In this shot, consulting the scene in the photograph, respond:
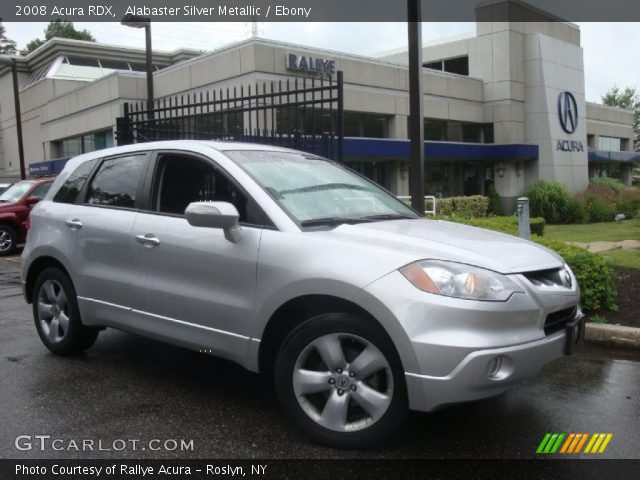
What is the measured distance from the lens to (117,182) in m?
4.86

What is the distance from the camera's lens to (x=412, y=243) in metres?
3.42

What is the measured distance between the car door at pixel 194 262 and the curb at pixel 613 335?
3.56m

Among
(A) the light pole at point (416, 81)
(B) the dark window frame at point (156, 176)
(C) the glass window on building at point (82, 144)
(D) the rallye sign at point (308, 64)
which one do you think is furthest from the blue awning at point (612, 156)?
(B) the dark window frame at point (156, 176)

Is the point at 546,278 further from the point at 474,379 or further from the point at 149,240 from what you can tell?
the point at 149,240

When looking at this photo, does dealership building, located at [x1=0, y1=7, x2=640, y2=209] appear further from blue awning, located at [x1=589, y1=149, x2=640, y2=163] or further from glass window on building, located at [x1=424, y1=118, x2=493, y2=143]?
blue awning, located at [x1=589, y1=149, x2=640, y2=163]

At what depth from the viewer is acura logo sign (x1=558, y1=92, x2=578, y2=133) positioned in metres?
30.0

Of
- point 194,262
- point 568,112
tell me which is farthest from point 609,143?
point 194,262

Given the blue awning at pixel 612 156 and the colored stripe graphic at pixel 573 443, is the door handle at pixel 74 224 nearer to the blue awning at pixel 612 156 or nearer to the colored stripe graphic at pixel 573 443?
the colored stripe graphic at pixel 573 443

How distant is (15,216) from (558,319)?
12.9 metres

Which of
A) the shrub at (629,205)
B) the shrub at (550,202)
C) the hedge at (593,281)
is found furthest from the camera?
the shrub at (629,205)

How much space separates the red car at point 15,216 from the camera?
1345 cm

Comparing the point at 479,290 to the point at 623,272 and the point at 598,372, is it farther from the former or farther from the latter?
the point at 623,272

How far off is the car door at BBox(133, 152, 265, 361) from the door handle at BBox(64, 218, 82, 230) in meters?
0.70

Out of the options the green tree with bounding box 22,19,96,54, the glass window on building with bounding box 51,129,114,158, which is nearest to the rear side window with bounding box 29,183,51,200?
the glass window on building with bounding box 51,129,114,158
